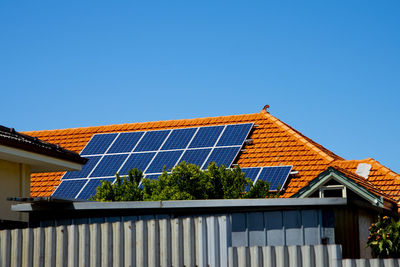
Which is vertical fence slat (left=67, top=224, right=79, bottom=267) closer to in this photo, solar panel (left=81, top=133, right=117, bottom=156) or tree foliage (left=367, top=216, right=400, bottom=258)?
tree foliage (left=367, top=216, right=400, bottom=258)

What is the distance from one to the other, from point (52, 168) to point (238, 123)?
1299 cm

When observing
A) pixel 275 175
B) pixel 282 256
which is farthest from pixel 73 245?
pixel 275 175

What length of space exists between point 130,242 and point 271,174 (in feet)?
51.0

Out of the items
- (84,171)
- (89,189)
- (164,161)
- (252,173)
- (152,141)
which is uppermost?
(152,141)

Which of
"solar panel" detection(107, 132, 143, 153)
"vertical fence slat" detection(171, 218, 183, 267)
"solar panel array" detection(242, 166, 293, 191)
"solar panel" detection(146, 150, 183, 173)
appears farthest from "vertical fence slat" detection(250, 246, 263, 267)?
"solar panel" detection(107, 132, 143, 153)

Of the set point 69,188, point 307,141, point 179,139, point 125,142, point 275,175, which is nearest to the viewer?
point 275,175

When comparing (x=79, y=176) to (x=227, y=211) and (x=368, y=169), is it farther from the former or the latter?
(x=227, y=211)

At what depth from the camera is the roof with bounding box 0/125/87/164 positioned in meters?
17.9

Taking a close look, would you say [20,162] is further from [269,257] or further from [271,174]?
[269,257]

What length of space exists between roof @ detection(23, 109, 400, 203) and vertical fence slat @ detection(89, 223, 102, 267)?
15044 mm

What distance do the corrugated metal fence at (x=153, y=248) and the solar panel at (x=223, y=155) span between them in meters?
15.9

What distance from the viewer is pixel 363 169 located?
27406 millimetres

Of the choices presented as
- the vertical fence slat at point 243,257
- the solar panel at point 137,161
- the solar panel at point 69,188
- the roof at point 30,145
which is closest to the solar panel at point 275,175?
the solar panel at point 137,161

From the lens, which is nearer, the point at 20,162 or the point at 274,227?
the point at 274,227
